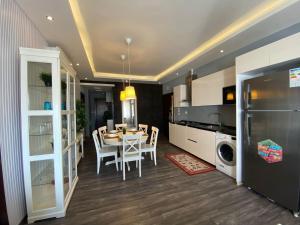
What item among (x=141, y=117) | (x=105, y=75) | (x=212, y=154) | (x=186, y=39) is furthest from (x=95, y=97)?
(x=212, y=154)

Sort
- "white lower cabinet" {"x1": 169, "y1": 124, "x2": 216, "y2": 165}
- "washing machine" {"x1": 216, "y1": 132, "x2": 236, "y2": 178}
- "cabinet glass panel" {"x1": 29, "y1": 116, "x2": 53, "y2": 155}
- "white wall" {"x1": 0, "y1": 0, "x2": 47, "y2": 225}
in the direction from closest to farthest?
"white wall" {"x1": 0, "y1": 0, "x2": 47, "y2": 225} → "cabinet glass panel" {"x1": 29, "y1": 116, "x2": 53, "y2": 155} → "washing machine" {"x1": 216, "y1": 132, "x2": 236, "y2": 178} → "white lower cabinet" {"x1": 169, "y1": 124, "x2": 216, "y2": 165}

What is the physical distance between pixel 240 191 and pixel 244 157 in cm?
56

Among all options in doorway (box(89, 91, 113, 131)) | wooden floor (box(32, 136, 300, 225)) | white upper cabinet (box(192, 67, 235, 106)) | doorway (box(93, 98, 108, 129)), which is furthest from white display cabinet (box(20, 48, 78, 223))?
doorway (box(93, 98, 108, 129))

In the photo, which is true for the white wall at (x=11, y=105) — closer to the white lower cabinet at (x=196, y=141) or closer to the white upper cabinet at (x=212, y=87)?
the white lower cabinet at (x=196, y=141)

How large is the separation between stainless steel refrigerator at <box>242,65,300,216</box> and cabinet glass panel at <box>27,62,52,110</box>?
2.95 meters

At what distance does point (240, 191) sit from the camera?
2.26 m

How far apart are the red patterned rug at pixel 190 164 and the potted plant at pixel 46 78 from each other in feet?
9.55

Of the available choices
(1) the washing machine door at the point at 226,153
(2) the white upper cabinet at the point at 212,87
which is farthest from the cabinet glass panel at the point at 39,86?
(2) the white upper cabinet at the point at 212,87

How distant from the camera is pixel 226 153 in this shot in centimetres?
284

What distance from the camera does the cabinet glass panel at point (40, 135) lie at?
1761 millimetres

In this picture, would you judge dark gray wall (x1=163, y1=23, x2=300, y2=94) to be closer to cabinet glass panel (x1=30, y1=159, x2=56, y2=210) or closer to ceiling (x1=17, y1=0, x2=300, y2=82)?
ceiling (x1=17, y1=0, x2=300, y2=82)

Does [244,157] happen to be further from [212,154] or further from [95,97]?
[95,97]

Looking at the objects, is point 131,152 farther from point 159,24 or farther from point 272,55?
point 272,55

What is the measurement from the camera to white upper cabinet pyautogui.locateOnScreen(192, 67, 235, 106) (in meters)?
2.96
